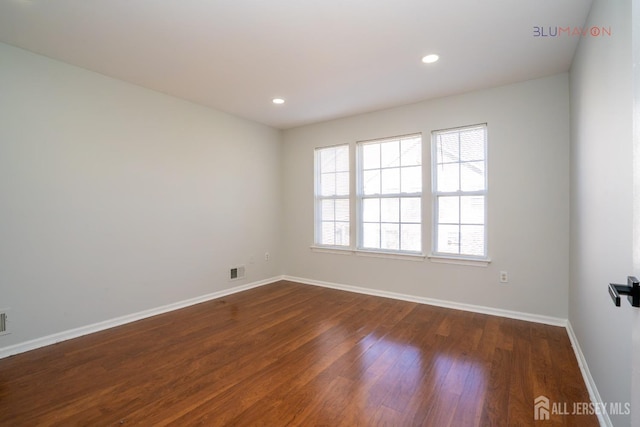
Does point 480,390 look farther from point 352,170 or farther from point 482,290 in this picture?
point 352,170

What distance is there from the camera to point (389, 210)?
4.32 m

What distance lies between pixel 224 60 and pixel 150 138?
1.44 meters

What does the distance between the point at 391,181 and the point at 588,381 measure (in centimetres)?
292

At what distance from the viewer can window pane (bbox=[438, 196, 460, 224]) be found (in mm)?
3764

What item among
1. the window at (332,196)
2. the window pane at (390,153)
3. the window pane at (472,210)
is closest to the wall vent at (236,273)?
the window at (332,196)

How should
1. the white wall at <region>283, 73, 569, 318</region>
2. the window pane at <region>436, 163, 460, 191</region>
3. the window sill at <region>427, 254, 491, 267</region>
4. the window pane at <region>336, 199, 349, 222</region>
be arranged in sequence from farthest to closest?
the window pane at <region>336, 199, 349, 222</region> < the window pane at <region>436, 163, 460, 191</region> < the window sill at <region>427, 254, 491, 267</region> < the white wall at <region>283, 73, 569, 318</region>

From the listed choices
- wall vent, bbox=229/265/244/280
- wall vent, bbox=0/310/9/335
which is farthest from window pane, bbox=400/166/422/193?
wall vent, bbox=0/310/9/335

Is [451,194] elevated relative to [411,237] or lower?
elevated

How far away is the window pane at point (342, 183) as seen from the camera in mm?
4734

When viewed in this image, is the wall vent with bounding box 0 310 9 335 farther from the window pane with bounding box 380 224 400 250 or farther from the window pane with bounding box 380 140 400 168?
the window pane with bounding box 380 140 400 168

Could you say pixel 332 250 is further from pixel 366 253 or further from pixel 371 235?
pixel 371 235

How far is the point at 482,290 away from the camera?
11.6ft

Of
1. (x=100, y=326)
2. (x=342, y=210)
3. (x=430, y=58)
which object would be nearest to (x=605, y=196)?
(x=430, y=58)

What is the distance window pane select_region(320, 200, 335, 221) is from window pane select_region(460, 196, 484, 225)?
6.52 feet
